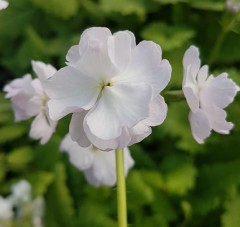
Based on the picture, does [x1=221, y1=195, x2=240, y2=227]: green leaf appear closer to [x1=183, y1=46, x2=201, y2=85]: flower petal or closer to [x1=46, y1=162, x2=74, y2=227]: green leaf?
Result: [x1=46, y1=162, x2=74, y2=227]: green leaf

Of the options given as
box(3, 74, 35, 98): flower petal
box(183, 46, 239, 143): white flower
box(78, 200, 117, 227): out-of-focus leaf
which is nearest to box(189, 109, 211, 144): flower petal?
box(183, 46, 239, 143): white flower

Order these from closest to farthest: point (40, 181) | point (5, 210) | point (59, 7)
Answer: point (5, 210)
point (40, 181)
point (59, 7)

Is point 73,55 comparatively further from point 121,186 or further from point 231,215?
point 231,215

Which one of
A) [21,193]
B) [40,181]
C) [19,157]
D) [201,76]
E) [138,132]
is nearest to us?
[138,132]

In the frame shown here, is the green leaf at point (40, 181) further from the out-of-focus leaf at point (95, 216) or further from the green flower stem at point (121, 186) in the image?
the green flower stem at point (121, 186)

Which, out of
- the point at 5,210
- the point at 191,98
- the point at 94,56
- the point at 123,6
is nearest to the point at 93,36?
the point at 94,56

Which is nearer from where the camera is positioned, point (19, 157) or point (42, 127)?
point (42, 127)

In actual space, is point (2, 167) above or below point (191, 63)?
below
